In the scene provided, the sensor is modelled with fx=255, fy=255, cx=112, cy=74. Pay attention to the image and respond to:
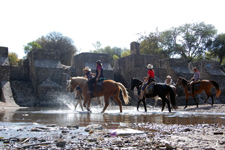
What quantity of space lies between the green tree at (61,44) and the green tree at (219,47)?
24.0m

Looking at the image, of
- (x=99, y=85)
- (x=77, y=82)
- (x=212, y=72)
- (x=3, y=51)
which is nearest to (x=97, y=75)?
(x=99, y=85)

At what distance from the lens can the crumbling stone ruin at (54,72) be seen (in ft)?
56.5

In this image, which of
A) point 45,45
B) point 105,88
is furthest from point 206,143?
point 45,45

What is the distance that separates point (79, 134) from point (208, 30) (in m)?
43.5

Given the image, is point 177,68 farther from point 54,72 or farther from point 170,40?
point 170,40

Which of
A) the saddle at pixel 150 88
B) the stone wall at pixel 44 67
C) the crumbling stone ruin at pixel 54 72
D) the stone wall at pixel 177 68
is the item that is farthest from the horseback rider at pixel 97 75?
the stone wall at pixel 177 68

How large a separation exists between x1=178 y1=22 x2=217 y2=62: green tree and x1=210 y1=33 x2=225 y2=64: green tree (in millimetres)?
1101

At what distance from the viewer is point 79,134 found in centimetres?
423

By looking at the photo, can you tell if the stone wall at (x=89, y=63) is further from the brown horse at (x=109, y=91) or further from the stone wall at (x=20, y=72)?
the brown horse at (x=109, y=91)

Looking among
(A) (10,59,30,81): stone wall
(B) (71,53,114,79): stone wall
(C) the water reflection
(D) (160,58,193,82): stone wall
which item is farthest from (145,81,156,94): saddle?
(A) (10,59,30,81): stone wall

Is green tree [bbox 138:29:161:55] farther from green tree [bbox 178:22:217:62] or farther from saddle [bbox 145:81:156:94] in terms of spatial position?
saddle [bbox 145:81:156:94]

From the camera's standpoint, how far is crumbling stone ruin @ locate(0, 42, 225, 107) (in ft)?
56.5

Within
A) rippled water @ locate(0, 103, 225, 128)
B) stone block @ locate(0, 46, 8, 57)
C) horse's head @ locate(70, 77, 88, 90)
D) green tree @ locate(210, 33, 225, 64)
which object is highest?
green tree @ locate(210, 33, 225, 64)

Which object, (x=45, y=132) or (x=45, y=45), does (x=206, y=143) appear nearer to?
(x=45, y=132)
